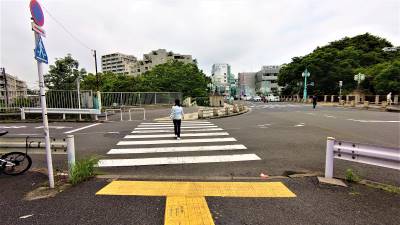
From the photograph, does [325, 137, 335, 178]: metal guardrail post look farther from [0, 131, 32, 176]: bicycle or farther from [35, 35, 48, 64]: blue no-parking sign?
[0, 131, 32, 176]: bicycle

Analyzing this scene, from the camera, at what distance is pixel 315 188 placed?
4281mm

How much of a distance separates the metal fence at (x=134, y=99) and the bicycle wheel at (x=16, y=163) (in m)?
18.2

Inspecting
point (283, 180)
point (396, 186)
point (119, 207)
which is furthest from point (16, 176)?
point (396, 186)

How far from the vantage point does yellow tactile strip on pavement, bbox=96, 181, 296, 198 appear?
4051mm

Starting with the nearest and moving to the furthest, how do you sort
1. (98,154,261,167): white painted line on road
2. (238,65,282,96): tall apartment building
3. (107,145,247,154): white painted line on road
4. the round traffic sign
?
the round traffic sign
(98,154,261,167): white painted line on road
(107,145,247,154): white painted line on road
(238,65,282,96): tall apartment building

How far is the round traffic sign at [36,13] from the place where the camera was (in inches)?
153

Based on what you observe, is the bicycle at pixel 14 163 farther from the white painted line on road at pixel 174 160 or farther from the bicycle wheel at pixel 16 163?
the white painted line on road at pixel 174 160

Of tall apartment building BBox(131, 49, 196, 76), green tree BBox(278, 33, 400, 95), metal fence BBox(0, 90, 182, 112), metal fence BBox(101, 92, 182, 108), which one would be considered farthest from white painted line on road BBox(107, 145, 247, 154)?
tall apartment building BBox(131, 49, 196, 76)

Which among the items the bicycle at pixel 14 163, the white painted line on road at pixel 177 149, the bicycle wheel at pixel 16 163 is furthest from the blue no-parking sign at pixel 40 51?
the white painted line on road at pixel 177 149

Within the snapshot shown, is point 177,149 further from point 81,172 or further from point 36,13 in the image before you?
point 36,13

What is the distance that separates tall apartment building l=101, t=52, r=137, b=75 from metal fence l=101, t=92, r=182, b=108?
93205 millimetres

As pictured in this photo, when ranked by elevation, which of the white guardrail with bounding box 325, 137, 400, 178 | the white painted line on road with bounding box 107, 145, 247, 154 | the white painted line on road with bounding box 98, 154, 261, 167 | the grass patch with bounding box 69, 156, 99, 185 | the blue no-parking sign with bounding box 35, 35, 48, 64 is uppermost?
the blue no-parking sign with bounding box 35, 35, 48, 64

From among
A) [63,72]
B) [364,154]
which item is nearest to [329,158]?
[364,154]

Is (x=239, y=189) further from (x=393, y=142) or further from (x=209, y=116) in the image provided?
(x=209, y=116)
